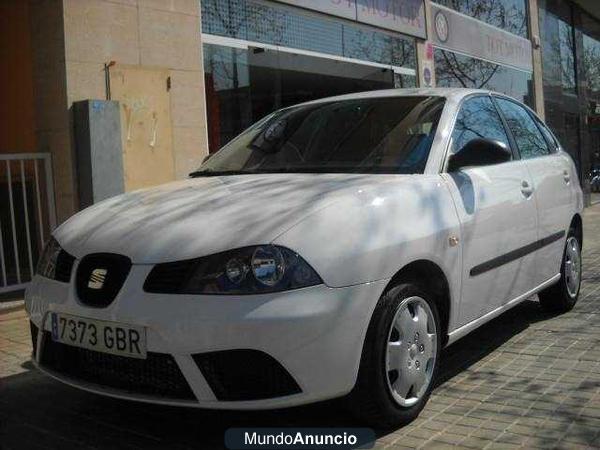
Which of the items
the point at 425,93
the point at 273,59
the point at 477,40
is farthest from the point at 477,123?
the point at 477,40

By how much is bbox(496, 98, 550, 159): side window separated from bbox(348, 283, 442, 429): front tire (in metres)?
1.91

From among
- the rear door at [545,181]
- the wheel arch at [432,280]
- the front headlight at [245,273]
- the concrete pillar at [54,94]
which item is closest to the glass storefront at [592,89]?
the rear door at [545,181]

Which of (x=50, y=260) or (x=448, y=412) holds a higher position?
(x=50, y=260)

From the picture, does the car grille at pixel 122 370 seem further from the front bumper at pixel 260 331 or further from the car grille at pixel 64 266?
the car grille at pixel 64 266

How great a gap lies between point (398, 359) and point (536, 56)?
16.2 meters

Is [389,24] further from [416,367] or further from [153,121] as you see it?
[416,367]

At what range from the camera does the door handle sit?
4375 mm

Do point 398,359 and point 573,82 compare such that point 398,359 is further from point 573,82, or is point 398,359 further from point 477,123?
point 573,82

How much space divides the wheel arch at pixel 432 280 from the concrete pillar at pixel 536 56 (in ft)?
48.6

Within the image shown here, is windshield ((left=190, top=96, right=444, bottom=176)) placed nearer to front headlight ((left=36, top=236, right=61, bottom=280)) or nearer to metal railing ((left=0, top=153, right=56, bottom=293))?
front headlight ((left=36, top=236, right=61, bottom=280))

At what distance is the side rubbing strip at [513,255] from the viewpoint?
3.75 meters

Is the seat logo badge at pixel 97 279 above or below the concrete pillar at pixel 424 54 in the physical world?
below

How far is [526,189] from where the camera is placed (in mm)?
4418

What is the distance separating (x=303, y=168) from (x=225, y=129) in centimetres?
499
